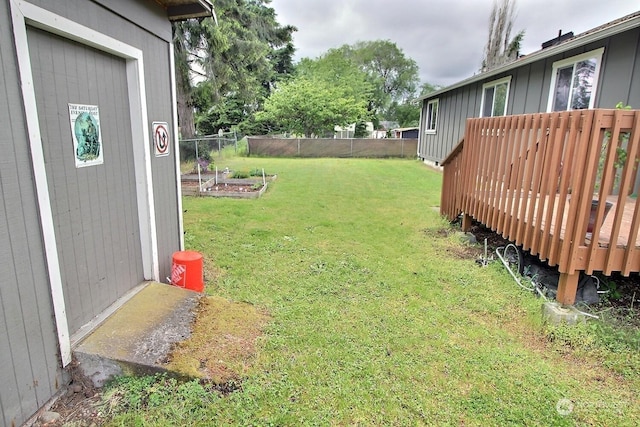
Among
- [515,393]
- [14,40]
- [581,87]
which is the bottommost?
[515,393]

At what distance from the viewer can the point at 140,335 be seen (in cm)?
247

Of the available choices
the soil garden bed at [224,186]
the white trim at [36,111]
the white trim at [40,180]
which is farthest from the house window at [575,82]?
the white trim at [40,180]

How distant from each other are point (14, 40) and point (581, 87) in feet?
26.7

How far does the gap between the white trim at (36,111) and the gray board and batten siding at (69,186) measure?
0.05 feet

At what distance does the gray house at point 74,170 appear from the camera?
1.78 m

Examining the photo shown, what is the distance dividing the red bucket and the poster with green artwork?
3.70 ft

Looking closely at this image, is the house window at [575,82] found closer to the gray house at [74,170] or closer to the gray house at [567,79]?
the gray house at [567,79]

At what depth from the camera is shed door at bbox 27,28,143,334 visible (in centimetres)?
215

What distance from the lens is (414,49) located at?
45.7m

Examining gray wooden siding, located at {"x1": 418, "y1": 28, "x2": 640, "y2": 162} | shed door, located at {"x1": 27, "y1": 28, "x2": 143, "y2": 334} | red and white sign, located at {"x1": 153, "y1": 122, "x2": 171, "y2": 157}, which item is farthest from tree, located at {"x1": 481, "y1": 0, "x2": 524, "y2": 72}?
shed door, located at {"x1": 27, "y1": 28, "x2": 143, "y2": 334}

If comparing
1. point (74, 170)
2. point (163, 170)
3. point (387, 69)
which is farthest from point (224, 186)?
point (387, 69)

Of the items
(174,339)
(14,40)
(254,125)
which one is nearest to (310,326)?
(174,339)

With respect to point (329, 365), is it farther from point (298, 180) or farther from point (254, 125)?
point (254, 125)

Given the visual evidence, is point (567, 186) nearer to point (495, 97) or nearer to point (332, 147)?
point (495, 97)
